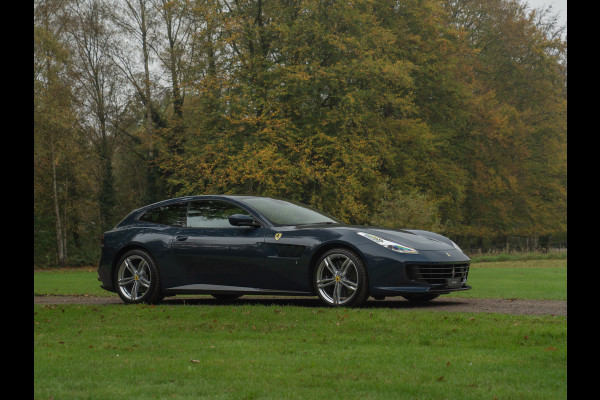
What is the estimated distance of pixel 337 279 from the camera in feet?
30.9

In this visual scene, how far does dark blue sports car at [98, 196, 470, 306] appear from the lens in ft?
30.5

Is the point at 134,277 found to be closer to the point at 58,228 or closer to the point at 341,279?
the point at 341,279

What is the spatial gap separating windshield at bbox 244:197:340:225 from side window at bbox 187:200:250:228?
0.28 m

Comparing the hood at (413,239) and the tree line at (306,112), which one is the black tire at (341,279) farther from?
the tree line at (306,112)

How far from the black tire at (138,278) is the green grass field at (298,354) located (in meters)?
1.37

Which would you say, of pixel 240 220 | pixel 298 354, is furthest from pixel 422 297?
pixel 298 354

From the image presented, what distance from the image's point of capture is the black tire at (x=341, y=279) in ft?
30.4

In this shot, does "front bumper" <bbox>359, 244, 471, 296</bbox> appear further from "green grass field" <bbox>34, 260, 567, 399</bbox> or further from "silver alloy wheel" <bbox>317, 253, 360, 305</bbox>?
"green grass field" <bbox>34, 260, 567, 399</bbox>

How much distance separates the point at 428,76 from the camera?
127 ft

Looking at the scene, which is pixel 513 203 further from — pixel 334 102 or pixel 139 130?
pixel 139 130

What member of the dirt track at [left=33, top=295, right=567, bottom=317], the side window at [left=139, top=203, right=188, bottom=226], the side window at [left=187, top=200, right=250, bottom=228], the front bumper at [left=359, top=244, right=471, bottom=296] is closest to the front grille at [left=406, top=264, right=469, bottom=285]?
the front bumper at [left=359, top=244, right=471, bottom=296]

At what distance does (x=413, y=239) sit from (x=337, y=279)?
1198 millimetres

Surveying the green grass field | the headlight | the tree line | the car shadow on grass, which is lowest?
the car shadow on grass

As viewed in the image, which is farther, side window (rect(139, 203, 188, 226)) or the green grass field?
side window (rect(139, 203, 188, 226))
